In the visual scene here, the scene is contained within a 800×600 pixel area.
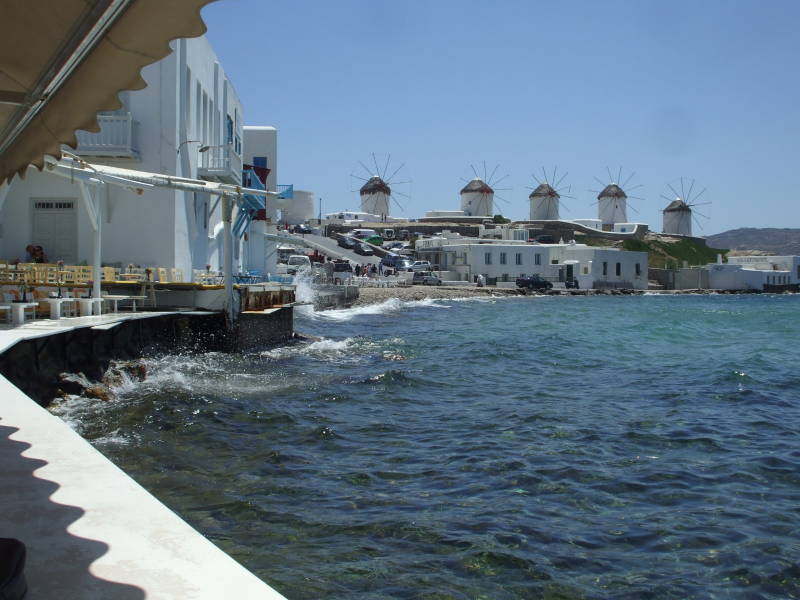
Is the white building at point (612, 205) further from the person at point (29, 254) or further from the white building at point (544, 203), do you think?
the person at point (29, 254)

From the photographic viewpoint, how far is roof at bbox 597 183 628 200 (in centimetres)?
13275

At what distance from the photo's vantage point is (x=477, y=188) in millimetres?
127625

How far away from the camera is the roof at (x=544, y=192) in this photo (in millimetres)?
126625

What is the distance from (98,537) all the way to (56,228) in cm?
2010

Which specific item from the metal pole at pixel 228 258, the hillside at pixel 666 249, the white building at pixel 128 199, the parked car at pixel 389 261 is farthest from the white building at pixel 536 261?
the metal pole at pixel 228 258

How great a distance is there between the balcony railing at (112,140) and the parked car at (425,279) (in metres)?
48.2

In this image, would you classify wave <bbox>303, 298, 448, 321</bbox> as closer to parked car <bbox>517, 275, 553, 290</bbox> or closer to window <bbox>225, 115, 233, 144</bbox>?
window <bbox>225, 115, 233, 144</bbox>

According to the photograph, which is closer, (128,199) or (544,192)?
(128,199)

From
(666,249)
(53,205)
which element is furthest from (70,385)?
(666,249)

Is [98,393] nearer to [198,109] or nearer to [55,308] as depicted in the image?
[55,308]

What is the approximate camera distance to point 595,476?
8906mm

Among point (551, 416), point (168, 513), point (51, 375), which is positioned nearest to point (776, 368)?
point (551, 416)

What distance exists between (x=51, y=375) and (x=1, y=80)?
841 cm

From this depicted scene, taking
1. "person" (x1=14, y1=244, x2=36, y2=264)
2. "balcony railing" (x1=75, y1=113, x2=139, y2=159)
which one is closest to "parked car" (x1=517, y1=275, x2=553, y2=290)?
"balcony railing" (x1=75, y1=113, x2=139, y2=159)
